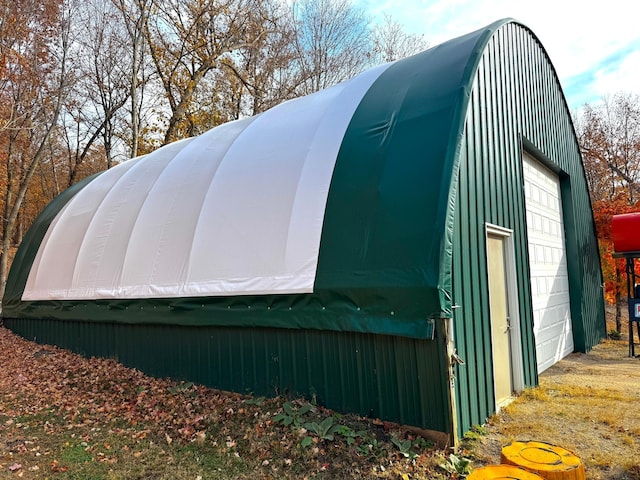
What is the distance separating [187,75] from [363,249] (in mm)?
20710

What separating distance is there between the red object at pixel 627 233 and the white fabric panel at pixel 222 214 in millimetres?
6436

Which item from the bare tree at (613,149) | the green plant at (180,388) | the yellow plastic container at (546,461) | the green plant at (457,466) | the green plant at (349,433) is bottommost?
the green plant at (457,466)

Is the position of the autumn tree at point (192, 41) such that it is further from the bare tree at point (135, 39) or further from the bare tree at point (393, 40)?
the bare tree at point (393, 40)

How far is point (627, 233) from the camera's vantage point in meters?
9.27

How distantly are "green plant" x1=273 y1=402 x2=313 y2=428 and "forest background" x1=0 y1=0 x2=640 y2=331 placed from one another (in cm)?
1635

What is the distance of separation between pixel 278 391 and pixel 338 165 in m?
2.90

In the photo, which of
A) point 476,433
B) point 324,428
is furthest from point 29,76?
point 476,433

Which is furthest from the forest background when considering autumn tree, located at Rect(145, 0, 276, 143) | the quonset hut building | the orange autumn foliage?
the quonset hut building

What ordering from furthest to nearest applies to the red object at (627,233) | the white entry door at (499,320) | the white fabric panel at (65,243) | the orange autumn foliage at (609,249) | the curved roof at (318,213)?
the orange autumn foliage at (609,249), the white fabric panel at (65,243), the red object at (627,233), the white entry door at (499,320), the curved roof at (318,213)

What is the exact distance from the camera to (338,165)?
5.42 metres

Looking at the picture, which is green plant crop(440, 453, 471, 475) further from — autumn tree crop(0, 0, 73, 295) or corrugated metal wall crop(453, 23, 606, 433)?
autumn tree crop(0, 0, 73, 295)

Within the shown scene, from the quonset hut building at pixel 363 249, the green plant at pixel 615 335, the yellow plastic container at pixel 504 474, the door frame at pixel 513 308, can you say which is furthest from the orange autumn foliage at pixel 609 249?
the yellow plastic container at pixel 504 474

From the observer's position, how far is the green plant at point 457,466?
383 cm

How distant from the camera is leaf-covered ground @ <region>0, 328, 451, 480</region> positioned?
4.05 metres
